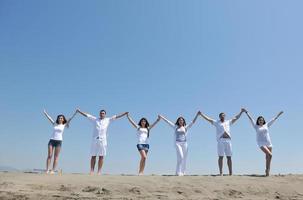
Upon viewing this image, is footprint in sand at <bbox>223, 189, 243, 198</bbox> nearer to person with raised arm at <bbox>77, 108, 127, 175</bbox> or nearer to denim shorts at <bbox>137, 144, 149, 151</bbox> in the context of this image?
denim shorts at <bbox>137, 144, 149, 151</bbox>

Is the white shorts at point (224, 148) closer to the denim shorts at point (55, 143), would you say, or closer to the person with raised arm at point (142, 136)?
the person with raised arm at point (142, 136)

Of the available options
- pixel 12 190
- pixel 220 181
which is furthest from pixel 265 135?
pixel 12 190

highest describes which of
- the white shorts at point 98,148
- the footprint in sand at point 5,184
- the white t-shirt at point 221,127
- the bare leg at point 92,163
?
the white t-shirt at point 221,127

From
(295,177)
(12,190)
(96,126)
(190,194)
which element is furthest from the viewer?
(295,177)

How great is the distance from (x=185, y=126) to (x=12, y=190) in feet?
20.6

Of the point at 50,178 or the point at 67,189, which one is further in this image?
the point at 50,178

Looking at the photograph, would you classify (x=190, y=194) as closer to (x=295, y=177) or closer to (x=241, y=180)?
(x=241, y=180)

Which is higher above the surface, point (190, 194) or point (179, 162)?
point (179, 162)

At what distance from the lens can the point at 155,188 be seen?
33.1 ft

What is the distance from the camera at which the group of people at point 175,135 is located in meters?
12.4

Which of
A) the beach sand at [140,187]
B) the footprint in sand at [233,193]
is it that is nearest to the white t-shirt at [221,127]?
the beach sand at [140,187]

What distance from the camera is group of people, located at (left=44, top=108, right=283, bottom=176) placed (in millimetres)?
12406

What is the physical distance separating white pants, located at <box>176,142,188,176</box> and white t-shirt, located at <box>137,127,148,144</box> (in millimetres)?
1155

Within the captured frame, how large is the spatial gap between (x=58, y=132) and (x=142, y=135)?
293 cm
